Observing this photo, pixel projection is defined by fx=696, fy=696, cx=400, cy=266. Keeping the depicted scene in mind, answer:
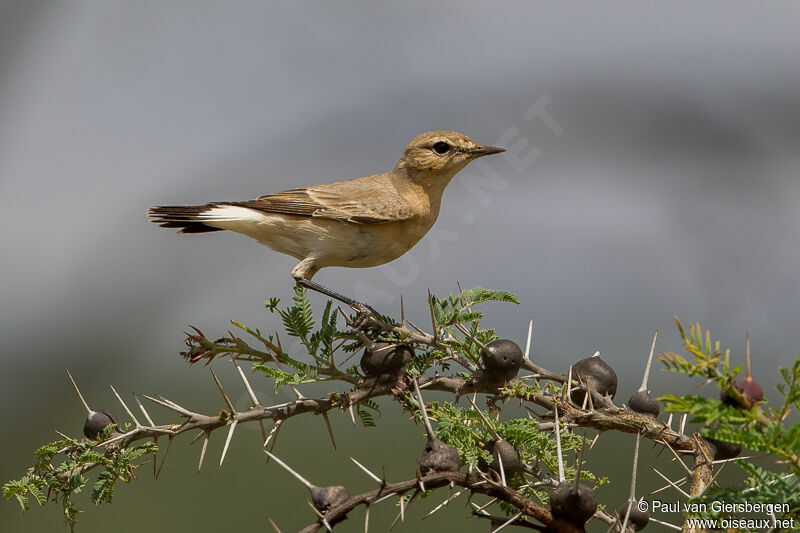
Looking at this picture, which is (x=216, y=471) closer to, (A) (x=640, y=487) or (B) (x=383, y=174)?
(B) (x=383, y=174)

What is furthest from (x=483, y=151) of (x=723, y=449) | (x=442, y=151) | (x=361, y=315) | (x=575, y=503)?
(x=575, y=503)

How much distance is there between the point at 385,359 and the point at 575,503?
1117 millimetres

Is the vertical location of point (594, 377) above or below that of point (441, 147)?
below

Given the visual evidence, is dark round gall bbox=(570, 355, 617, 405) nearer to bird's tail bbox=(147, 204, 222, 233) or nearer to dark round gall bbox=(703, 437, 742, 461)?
dark round gall bbox=(703, 437, 742, 461)

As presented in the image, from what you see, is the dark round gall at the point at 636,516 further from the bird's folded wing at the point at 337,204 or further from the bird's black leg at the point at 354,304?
the bird's folded wing at the point at 337,204

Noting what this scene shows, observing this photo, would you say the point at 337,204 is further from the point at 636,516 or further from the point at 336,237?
the point at 636,516

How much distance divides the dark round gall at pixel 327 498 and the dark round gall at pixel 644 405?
1.42 meters

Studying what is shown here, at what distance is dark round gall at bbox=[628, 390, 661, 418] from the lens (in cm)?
292

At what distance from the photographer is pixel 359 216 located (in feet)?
15.6

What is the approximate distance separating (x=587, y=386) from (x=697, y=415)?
1.41m

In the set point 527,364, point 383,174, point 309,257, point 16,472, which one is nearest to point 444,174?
point 383,174

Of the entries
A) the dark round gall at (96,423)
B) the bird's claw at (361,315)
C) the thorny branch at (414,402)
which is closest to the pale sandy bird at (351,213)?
the bird's claw at (361,315)

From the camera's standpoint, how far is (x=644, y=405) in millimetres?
2926
